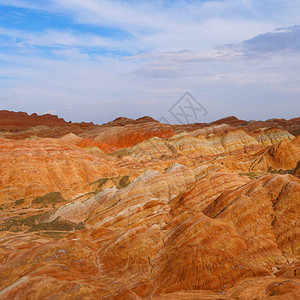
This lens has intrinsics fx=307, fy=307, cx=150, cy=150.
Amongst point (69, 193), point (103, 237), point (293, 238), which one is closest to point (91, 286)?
point (103, 237)

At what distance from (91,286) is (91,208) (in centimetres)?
2025

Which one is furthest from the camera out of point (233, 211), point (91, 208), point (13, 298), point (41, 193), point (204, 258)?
point (41, 193)

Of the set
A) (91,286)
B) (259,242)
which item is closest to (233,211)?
(259,242)

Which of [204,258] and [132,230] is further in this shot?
[132,230]

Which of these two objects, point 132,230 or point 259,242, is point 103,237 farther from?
point 259,242

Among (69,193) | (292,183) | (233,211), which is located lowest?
(69,193)

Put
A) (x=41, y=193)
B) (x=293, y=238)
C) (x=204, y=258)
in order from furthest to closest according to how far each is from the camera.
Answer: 1. (x=41, y=193)
2. (x=293, y=238)
3. (x=204, y=258)

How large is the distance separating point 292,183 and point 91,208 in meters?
22.5

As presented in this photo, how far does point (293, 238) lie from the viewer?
19344 mm

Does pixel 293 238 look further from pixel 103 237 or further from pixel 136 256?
pixel 103 237

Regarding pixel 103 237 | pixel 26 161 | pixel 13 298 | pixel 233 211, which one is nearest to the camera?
pixel 13 298

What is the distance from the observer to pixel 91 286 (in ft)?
52.9

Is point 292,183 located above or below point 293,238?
above

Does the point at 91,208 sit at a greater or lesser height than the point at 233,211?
lesser
